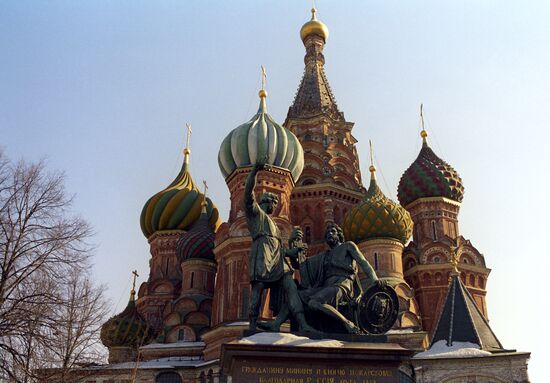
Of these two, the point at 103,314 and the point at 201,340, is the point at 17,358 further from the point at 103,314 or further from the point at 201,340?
the point at 201,340

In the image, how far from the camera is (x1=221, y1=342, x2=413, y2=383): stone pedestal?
866 cm

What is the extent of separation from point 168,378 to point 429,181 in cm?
1717

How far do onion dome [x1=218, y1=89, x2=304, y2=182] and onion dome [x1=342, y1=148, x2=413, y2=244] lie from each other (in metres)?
3.81

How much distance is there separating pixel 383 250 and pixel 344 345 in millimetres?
20778

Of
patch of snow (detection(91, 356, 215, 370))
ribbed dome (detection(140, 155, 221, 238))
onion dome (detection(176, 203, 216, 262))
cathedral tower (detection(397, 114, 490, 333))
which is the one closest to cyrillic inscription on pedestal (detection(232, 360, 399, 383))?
patch of snow (detection(91, 356, 215, 370))

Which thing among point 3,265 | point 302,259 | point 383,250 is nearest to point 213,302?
point 383,250

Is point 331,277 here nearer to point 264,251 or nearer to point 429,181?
point 264,251

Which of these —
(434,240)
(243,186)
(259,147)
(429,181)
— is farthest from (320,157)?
(434,240)

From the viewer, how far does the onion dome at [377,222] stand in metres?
29.6

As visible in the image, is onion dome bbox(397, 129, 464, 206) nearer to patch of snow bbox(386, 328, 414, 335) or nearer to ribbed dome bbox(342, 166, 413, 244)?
ribbed dome bbox(342, 166, 413, 244)

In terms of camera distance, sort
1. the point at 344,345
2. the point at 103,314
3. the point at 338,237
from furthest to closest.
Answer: the point at 103,314 < the point at 338,237 < the point at 344,345

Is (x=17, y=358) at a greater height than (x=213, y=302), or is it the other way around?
(x=213, y=302)

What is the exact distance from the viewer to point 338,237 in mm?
10469

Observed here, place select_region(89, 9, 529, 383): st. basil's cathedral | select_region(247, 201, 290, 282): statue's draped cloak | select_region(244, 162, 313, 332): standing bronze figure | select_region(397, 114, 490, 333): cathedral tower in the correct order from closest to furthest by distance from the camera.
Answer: select_region(244, 162, 313, 332): standing bronze figure, select_region(247, 201, 290, 282): statue's draped cloak, select_region(89, 9, 529, 383): st. basil's cathedral, select_region(397, 114, 490, 333): cathedral tower
